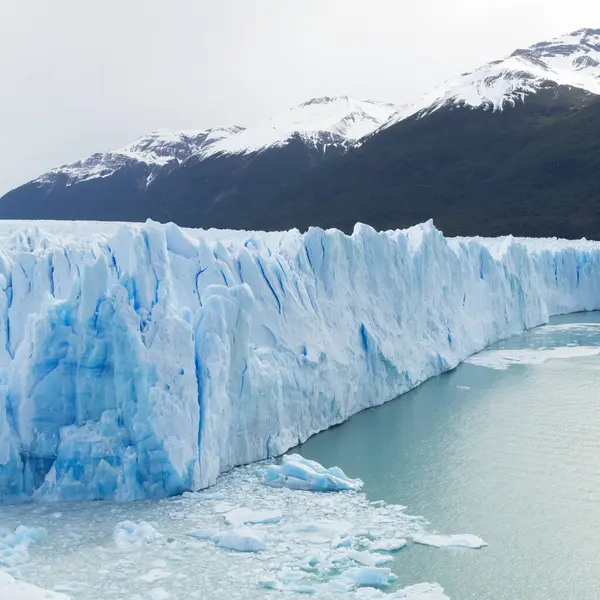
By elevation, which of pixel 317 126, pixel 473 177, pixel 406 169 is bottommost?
pixel 473 177

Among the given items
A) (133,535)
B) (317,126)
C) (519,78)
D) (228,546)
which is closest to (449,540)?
(228,546)

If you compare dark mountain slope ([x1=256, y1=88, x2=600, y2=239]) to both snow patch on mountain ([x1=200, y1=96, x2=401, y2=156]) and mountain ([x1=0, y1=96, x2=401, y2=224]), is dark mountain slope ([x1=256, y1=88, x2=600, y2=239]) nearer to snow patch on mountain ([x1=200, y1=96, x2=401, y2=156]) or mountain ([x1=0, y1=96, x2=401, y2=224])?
mountain ([x1=0, y1=96, x2=401, y2=224])

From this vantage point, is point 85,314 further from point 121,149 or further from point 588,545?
point 121,149

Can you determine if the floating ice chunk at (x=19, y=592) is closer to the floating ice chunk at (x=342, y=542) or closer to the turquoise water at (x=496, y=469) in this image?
the floating ice chunk at (x=342, y=542)

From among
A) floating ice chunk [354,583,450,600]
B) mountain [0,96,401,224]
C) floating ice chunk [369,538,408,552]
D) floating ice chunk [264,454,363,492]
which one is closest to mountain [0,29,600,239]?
mountain [0,96,401,224]

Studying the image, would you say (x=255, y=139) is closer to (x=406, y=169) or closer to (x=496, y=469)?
(x=406, y=169)

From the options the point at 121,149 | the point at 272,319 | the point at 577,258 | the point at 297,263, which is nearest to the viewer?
the point at 272,319

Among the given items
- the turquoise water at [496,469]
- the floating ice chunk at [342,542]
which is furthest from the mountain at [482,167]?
the floating ice chunk at [342,542]

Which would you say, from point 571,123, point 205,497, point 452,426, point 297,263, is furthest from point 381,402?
point 571,123
